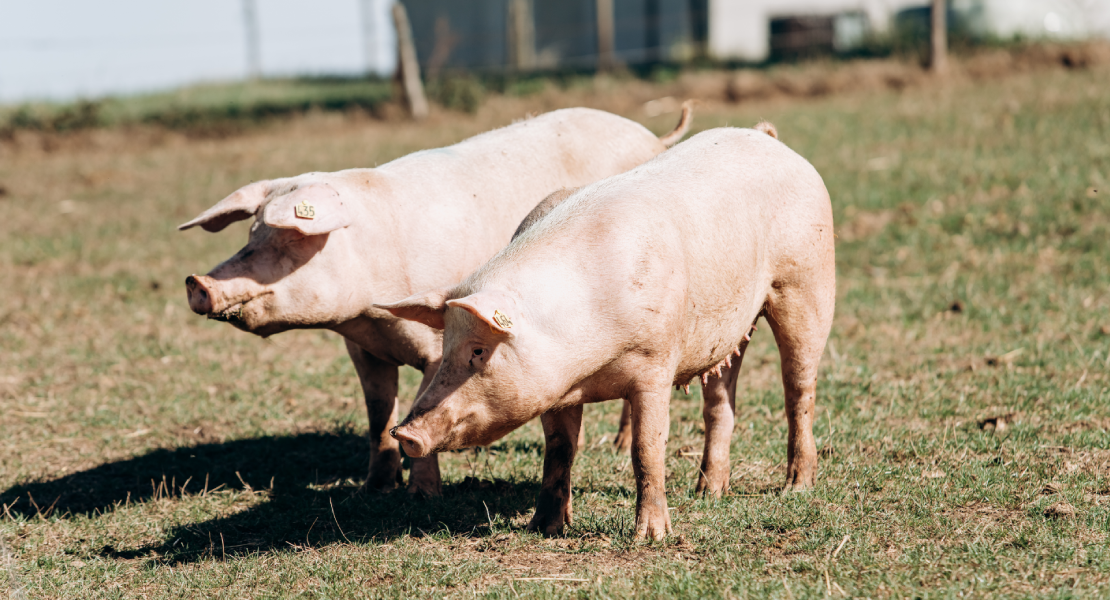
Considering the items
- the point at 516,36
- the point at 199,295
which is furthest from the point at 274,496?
the point at 516,36

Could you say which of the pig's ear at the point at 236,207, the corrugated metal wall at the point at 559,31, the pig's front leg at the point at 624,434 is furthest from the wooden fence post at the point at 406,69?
the pig's ear at the point at 236,207

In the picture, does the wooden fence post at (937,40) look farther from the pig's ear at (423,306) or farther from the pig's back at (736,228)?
the pig's ear at (423,306)

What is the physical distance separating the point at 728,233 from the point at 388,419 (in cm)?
192

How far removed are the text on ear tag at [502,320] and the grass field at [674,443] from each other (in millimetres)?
944

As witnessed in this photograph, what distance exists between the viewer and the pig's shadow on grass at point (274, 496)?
14.5 feet

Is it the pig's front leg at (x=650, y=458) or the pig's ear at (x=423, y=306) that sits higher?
the pig's ear at (x=423, y=306)

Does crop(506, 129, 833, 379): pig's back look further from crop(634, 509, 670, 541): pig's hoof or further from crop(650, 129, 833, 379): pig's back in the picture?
crop(634, 509, 670, 541): pig's hoof

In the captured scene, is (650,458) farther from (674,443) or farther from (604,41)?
(604,41)

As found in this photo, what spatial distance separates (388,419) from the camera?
16.5 feet

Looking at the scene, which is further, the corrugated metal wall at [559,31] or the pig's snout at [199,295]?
the corrugated metal wall at [559,31]

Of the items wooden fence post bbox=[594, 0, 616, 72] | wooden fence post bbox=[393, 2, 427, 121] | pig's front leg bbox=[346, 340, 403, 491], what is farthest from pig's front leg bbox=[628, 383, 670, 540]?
wooden fence post bbox=[594, 0, 616, 72]

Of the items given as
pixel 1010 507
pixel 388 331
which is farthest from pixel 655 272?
pixel 1010 507

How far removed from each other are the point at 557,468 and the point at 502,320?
3.20 ft

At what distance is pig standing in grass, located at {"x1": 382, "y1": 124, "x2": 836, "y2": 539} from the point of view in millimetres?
3572
